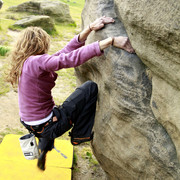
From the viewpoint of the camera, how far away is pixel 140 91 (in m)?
2.06

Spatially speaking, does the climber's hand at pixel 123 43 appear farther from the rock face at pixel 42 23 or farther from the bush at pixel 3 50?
the rock face at pixel 42 23

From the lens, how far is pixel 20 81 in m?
2.46

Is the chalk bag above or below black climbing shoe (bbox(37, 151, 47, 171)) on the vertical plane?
above

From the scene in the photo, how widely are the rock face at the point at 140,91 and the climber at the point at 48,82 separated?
0.37ft

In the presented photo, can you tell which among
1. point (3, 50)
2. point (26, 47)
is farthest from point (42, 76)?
point (3, 50)

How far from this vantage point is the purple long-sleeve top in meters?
2.15

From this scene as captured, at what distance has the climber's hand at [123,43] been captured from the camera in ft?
6.91

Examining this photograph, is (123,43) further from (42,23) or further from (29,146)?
(42,23)

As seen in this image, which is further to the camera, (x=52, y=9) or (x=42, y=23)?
(x=52, y=9)

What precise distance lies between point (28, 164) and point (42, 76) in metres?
1.73

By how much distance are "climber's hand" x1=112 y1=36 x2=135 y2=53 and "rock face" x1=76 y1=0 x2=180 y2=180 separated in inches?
1.9

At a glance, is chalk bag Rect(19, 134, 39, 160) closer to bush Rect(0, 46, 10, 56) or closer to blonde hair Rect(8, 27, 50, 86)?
blonde hair Rect(8, 27, 50, 86)

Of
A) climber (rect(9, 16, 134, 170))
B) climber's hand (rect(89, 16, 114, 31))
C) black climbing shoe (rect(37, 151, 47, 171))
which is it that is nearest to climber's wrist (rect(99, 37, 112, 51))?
climber (rect(9, 16, 134, 170))

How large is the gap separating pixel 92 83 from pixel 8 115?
111 inches
